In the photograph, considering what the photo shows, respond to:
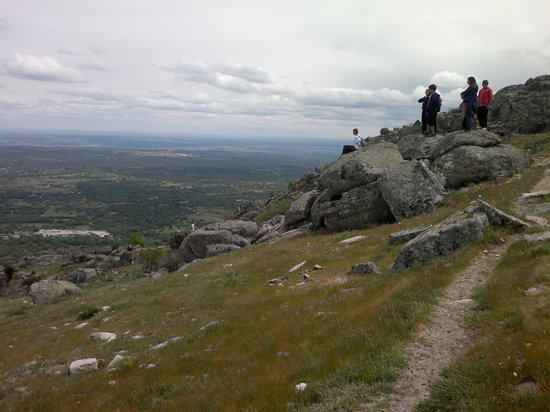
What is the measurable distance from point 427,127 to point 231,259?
25364mm

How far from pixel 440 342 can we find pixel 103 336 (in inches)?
675

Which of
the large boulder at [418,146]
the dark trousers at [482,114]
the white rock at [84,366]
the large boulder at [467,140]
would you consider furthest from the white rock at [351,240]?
the dark trousers at [482,114]

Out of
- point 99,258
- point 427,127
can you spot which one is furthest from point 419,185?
point 99,258

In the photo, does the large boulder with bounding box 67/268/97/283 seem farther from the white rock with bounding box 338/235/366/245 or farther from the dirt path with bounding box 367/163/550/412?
the dirt path with bounding box 367/163/550/412

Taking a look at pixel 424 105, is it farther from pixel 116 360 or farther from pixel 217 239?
pixel 116 360

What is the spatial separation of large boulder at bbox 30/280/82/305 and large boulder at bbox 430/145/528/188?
3927 cm

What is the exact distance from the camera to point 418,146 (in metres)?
37.8

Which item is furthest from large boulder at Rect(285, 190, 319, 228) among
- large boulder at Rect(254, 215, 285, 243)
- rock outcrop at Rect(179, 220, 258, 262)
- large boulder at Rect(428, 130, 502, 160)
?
large boulder at Rect(428, 130, 502, 160)

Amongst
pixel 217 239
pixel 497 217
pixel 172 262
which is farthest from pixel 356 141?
pixel 172 262

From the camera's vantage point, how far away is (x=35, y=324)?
28.2 meters

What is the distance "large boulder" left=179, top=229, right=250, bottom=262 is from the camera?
44188 millimetres

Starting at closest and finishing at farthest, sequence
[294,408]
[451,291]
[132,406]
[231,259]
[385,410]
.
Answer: [385,410]
[294,408]
[132,406]
[451,291]
[231,259]

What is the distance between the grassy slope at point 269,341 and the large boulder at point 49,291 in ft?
51.8

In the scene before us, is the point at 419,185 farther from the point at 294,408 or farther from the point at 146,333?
the point at 294,408
